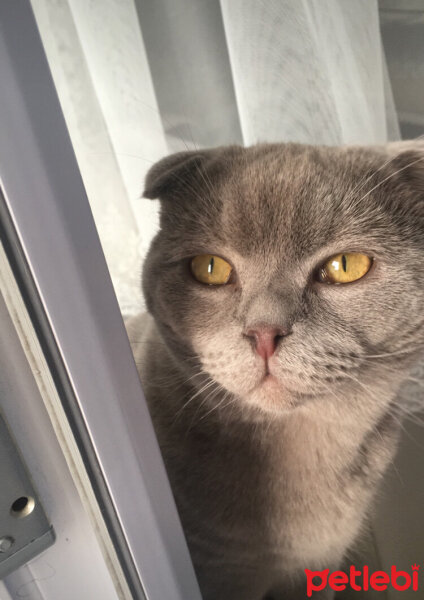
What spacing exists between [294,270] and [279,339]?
122mm

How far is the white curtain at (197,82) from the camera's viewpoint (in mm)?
713

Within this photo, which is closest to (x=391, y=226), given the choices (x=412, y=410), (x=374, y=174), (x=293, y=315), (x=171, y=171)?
(x=374, y=174)

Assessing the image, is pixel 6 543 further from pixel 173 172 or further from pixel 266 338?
Answer: pixel 173 172

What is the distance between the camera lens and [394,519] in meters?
0.97

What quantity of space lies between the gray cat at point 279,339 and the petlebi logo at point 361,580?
0.45ft

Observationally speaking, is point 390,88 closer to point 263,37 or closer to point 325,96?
point 325,96

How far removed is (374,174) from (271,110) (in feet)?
1.01

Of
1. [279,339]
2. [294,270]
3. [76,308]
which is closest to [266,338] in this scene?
[279,339]

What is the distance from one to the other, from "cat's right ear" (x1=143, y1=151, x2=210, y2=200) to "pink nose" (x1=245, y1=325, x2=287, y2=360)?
30 centimetres

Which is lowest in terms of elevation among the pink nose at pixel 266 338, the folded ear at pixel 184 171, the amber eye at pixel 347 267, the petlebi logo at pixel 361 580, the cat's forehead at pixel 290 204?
the petlebi logo at pixel 361 580

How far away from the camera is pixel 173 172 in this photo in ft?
2.38

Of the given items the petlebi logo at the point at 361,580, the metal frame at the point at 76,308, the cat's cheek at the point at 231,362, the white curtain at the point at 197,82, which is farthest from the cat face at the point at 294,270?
the petlebi logo at the point at 361,580

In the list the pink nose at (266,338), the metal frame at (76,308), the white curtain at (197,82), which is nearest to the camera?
the metal frame at (76,308)

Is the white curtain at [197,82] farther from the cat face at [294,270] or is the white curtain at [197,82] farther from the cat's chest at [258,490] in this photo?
the cat's chest at [258,490]
